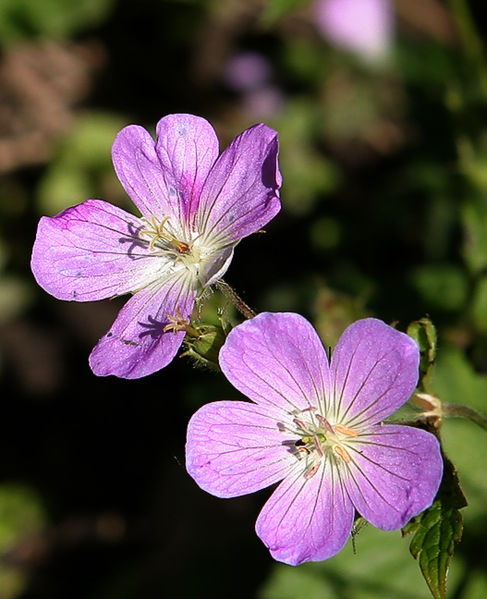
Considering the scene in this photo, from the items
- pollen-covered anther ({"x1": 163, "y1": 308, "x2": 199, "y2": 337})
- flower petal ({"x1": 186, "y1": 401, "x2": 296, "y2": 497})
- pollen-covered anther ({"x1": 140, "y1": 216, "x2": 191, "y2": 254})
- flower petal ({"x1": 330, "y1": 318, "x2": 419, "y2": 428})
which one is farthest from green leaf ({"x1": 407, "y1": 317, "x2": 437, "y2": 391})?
pollen-covered anther ({"x1": 140, "y1": 216, "x2": 191, "y2": 254})

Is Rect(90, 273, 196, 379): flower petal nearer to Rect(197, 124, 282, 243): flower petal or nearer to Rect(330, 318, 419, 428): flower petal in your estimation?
Rect(197, 124, 282, 243): flower petal

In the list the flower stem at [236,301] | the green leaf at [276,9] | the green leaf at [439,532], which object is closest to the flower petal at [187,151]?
the flower stem at [236,301]

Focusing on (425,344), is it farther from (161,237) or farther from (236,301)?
(161,237)

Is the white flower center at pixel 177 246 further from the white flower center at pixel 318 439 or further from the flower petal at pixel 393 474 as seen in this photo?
the flower petal at pixel 393 474

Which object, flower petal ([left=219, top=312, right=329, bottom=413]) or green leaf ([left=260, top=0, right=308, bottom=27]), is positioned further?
green leaf ([left=260, top=0, right=308, bottom=27])

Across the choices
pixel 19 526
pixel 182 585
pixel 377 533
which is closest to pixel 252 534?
pixel 182 585

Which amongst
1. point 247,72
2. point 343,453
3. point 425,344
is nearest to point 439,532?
point 343,453

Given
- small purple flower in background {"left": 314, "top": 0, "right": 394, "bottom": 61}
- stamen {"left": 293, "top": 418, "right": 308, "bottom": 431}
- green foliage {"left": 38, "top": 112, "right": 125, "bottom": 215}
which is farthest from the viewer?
small purple flower in background {"left": 314, "top": 0, "right": 394, "bottom": 61}

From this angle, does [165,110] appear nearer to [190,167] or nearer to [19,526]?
[19,526]
